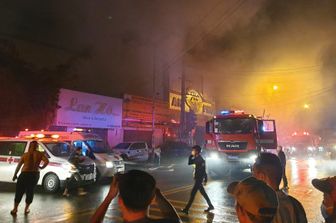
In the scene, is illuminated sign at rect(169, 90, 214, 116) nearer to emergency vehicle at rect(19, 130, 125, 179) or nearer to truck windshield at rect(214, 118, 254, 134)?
truck windshield at rect(214, 118, 254, 134)

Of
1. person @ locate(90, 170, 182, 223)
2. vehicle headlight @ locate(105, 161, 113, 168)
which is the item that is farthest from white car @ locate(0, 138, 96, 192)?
person @ locate(90, 170, 182, 223)

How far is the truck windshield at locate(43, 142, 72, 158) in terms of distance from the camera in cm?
1128

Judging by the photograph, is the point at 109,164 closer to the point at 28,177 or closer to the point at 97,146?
the point at 97,146

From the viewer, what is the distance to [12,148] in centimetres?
1141

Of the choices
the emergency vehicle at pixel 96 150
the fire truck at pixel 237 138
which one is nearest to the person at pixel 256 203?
the emergency vehicle at pixel 96 150

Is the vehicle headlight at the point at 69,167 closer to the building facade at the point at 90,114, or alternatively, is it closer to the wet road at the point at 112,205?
the wet road at the point at 112,205

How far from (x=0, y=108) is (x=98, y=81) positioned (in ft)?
36.1

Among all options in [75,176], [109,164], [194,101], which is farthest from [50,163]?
[194,101]

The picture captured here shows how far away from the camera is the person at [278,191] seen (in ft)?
8.37

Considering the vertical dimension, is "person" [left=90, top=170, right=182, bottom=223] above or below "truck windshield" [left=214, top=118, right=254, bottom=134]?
below

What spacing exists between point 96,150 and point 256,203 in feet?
39.6

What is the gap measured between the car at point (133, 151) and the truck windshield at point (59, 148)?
930 centimetres

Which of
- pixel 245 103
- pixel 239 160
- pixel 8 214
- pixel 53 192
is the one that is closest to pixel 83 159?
pixel 53 192

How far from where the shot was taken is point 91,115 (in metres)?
23.4
